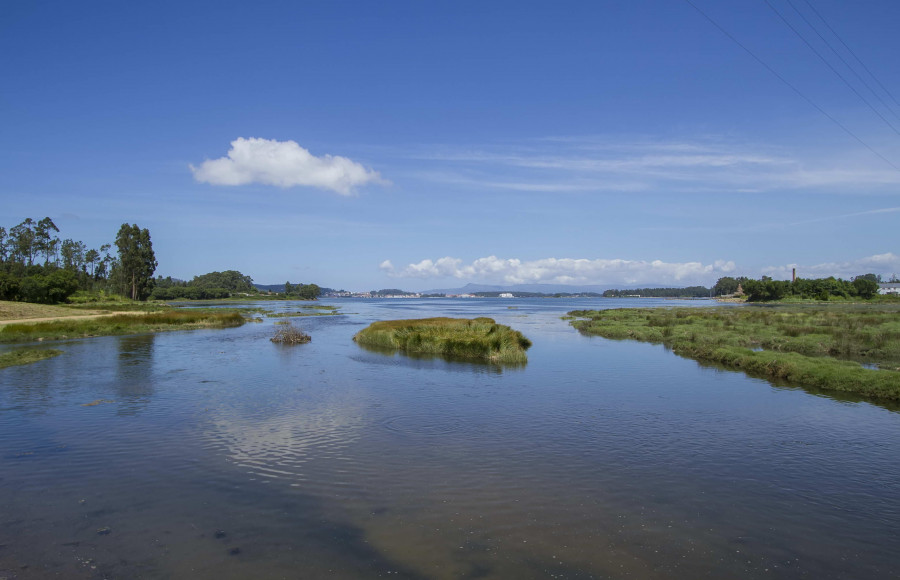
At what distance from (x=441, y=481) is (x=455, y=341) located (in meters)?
23.6

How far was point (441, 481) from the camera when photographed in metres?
12.1

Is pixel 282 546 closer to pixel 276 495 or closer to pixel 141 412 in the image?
pixel 276 495

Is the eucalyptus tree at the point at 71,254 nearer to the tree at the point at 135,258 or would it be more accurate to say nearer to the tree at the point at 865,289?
the tree at the point at 135,258

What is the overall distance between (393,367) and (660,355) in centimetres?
1871

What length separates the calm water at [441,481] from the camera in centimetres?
866

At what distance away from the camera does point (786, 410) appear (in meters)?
19.8

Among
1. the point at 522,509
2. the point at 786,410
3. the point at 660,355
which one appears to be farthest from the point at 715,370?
the point at 522,509

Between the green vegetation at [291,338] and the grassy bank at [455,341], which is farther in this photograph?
the green vegetation at [291,338]

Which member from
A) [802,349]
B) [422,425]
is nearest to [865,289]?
[802,349]

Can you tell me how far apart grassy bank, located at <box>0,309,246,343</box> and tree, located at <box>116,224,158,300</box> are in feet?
200

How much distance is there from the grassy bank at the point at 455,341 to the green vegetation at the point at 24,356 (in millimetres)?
20248

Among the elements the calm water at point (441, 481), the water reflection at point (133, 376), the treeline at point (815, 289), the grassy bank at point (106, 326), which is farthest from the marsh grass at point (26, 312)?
the treeline at point (815, 289)

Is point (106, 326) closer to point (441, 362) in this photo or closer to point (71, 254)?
point (441, 362)

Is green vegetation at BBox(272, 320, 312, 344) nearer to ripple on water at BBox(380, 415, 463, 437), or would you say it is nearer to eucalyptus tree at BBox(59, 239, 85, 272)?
ripple on water at BBox(380, 415, 463, 437)
